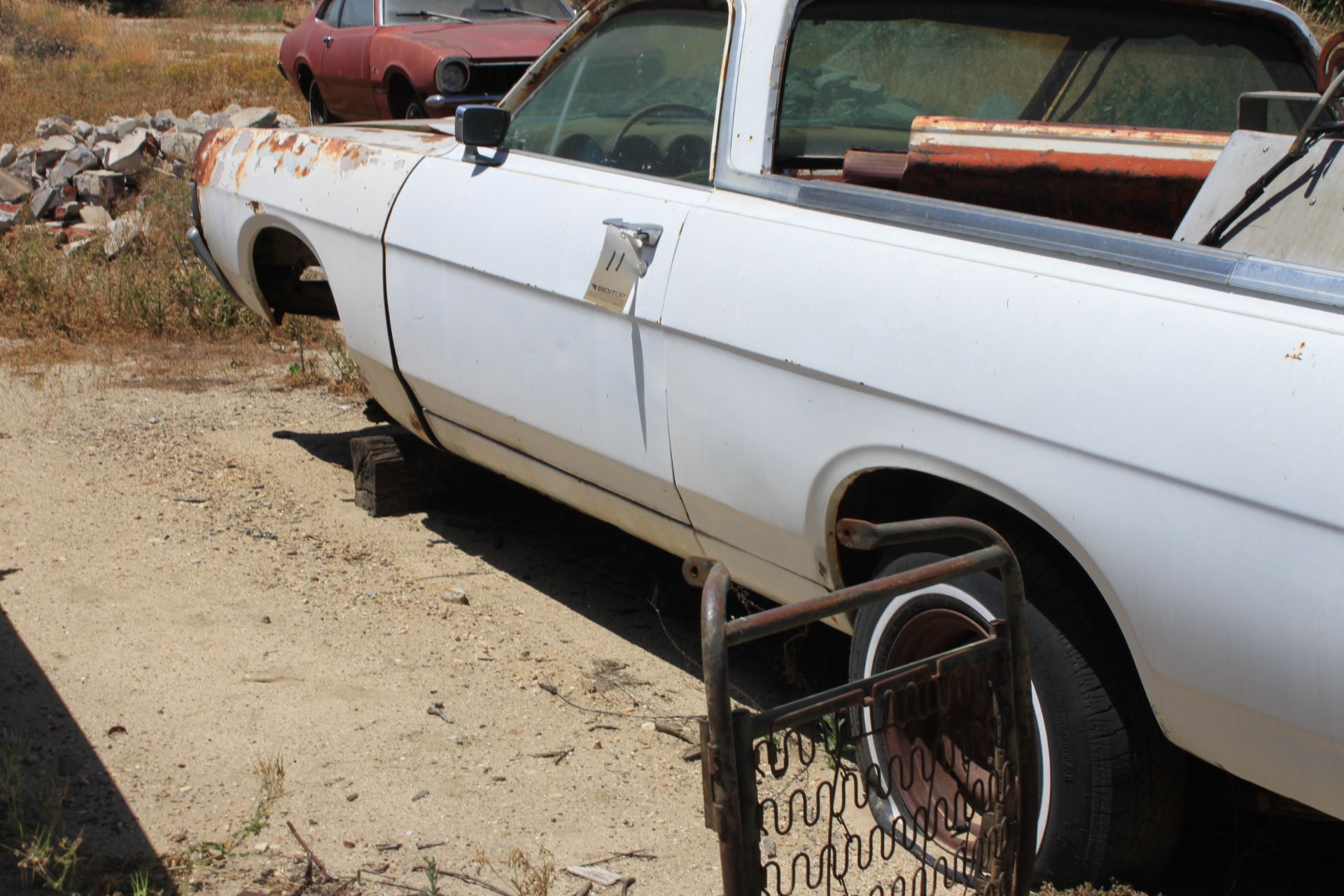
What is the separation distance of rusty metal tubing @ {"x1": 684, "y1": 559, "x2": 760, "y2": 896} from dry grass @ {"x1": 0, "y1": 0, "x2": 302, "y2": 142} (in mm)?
12268

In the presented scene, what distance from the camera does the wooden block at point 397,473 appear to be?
15.9 feet

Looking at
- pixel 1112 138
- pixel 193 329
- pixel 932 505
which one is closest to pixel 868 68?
pixel 1112 138

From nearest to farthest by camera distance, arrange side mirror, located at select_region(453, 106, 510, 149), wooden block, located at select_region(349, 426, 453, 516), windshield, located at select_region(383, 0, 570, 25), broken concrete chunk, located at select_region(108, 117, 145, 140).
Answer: side mirror, located at select_region(453, 106, 510, 149) < wooden block, located at select_region(349, 426, 453, 516) < windshield, located at select_region(383, 0, 570, 25) < broken concrete chunk, located at select_region(108, 117, 145, 140)

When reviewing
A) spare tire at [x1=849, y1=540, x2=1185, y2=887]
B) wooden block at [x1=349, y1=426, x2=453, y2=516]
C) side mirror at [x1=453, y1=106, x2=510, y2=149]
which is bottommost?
wooden block at [x1=349, y1=426, x2=453, y2=516]

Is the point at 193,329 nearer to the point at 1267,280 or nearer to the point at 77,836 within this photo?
the point at 77,836

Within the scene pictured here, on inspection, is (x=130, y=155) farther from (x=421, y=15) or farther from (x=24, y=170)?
(x=421, y=15)

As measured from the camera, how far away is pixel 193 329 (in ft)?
23.5

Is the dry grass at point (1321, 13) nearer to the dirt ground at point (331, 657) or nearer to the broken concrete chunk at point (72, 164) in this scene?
the broken concrete chunk at point (72, 164)

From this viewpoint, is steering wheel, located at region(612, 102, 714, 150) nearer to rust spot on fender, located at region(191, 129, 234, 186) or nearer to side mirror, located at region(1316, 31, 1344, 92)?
side mirror, located at region(1316, 31, 1344, 92)

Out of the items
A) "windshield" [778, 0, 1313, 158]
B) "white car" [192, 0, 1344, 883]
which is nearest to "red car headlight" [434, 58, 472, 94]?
"white car" [192, 0, 1344, 883]

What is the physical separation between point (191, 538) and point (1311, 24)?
1331 centimetres

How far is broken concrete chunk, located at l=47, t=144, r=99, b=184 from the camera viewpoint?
993 cm

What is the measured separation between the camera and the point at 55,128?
36.8 feet

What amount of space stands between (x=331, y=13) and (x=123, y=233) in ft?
13.3
